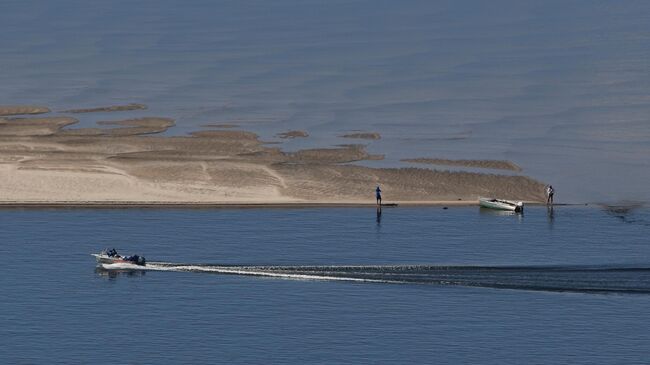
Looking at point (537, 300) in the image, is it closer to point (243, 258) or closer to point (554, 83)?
point (243, 258)

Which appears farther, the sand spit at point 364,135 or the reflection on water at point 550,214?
the sand spit at point 364,135

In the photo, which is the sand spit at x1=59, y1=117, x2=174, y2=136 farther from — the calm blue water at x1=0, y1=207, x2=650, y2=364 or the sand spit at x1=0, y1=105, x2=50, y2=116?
the calm blue water at x1=0, y1=207, x2=650, y2=364

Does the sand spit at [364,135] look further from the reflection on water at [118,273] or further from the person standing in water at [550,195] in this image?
the reflection on water at [118,273]

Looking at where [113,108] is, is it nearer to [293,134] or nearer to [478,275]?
[293,134]

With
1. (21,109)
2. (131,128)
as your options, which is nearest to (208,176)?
(131,128)

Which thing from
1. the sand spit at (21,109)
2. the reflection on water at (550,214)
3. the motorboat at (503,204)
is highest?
the sand spit at (21,109)

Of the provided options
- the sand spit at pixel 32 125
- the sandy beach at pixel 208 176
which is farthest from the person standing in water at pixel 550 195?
the sand spit at pixel 32 125

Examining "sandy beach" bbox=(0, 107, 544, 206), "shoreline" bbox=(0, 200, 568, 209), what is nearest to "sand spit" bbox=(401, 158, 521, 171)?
"sandy beach" bbox=(0, 107, 544, 206)
